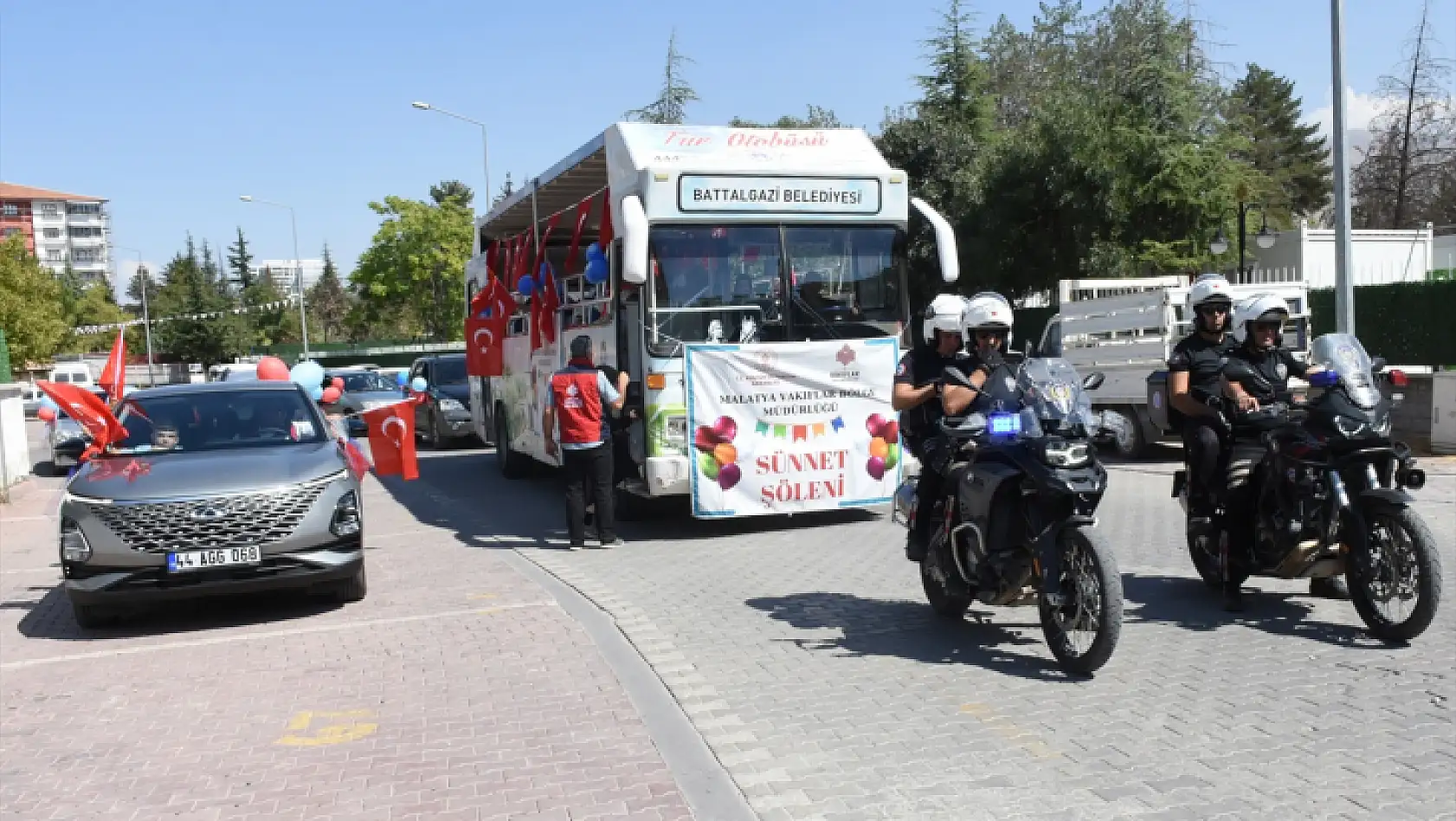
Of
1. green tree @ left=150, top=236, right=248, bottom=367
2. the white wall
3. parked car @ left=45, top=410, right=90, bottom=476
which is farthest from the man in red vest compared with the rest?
green tree @ left=150, top=236, right=248, bottom=367

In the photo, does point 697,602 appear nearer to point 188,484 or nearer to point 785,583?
point 785,583

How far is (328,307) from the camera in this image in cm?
11112

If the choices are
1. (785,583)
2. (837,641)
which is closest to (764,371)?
(785,583)

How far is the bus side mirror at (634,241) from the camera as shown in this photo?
984cm

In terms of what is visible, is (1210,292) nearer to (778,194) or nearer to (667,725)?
(667,725)

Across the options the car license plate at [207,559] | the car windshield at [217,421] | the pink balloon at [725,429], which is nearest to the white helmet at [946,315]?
the pink balloon at [725,429]

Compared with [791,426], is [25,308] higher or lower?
higher

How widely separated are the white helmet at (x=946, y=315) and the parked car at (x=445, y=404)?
632 inches

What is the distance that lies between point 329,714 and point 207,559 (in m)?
2.18

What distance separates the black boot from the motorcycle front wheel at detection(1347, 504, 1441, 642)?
0.80 metres

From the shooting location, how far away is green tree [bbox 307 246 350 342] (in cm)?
10989

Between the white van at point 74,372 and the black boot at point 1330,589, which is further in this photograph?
the white van at point 74,372

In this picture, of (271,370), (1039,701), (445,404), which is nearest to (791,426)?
(271,370)

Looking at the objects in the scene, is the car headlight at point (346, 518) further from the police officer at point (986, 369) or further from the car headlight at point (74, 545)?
the police officer at point (986, 369)
